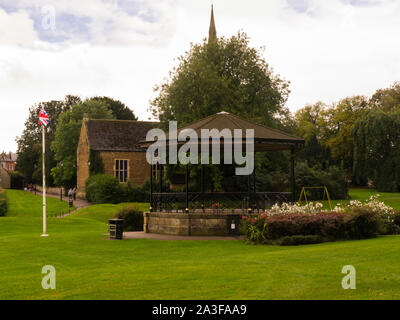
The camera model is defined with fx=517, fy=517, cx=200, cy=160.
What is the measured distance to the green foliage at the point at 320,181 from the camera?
5175 cm

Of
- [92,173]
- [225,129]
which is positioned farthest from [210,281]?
[92,173]

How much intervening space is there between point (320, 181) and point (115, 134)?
24.0 meters

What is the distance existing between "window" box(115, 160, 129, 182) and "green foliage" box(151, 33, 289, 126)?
A: 515 inches

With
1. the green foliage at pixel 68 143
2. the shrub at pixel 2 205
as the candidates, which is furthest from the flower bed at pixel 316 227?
the green foliage at pixel 68 143

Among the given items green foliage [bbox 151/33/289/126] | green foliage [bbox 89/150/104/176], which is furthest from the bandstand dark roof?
green foliage [bbox 89/150/104/176]

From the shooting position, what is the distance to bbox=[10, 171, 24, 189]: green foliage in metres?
97.7

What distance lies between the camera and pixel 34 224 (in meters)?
31.8

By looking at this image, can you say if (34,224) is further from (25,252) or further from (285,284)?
(285,284)

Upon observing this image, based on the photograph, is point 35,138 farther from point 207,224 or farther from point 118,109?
point 207,224

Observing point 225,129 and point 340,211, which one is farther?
point 225,129

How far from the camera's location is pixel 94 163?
189 ft

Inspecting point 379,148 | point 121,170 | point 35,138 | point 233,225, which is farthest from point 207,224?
point 35,138
